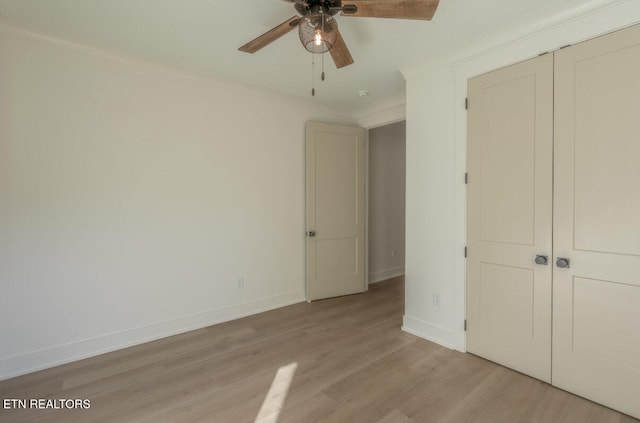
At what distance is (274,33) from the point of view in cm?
187

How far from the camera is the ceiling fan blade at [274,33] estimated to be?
1703 mm

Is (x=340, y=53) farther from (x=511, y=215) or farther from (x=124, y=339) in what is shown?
(x=124, y=339)

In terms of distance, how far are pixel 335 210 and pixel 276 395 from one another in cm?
249

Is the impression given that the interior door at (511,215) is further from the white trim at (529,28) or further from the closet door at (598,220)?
the white trim at (529,28)

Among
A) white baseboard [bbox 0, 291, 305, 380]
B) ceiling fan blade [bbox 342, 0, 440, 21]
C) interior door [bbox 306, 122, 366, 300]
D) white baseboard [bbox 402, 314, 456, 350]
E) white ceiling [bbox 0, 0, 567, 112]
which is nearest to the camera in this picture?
ceiling fan blade [bbox 342, 0, 440, 21]

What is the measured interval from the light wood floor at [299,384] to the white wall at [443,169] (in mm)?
354

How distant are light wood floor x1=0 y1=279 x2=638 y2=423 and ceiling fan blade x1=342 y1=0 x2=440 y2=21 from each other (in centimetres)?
240

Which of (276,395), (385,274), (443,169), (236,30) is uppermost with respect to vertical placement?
(236,30)

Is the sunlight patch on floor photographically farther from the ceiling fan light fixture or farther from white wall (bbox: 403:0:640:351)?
the ceiling fan light fixture

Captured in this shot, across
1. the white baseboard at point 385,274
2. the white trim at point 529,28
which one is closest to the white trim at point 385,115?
the white trim at point 529,28

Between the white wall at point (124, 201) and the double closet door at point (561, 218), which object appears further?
the white wall at point (124, 201)

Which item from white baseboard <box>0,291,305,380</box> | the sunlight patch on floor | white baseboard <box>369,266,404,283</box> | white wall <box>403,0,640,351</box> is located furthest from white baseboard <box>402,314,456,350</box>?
white baseboard <box>369,266,404,283</box>

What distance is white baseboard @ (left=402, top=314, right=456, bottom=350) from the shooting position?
8.76 ft

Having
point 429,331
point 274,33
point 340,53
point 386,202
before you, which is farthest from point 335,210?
point 274,33
